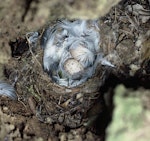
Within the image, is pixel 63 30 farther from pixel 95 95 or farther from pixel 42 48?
pixel 95 95

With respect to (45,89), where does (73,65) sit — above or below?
above

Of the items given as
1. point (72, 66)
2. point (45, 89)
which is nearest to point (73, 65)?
point (72, 66)

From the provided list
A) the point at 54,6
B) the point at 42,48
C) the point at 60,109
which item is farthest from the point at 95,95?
the point at 54,6

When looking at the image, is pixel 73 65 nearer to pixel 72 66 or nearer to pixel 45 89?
pixel 72 66
